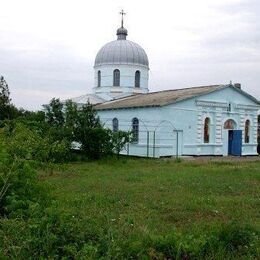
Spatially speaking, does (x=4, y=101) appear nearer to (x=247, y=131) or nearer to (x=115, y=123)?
(x=115, y=123)

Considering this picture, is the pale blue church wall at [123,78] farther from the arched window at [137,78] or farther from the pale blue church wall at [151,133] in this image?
the pale blue church wall at [151,133]

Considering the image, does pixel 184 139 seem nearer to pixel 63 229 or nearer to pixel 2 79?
pixel 2 79

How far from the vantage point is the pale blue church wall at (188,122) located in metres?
31.0

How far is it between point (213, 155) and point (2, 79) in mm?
16749

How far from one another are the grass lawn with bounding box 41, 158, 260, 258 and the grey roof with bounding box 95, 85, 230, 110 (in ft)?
48.6

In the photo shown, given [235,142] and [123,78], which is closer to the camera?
[235,142]

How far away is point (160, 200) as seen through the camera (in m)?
11.0

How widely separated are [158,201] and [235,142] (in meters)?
25.5

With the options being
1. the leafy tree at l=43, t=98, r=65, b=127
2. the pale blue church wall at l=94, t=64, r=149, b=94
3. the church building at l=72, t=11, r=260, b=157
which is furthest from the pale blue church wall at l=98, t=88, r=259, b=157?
the leafy tree at l=43, t=98, r=65, b=127

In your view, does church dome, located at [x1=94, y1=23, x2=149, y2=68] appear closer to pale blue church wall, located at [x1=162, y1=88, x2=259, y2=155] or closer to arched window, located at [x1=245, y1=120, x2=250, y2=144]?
pale blue church wall, located at [x1=162, y1=88, x2=259, y2=155]

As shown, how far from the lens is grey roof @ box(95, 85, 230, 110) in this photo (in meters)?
31.5

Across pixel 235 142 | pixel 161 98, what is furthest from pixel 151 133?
pixel 235 142

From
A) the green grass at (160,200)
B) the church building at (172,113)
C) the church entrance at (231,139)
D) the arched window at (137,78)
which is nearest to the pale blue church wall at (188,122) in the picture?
the church building at (172,113)

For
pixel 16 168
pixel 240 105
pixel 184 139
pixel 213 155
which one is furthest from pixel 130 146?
pixel 16 168
